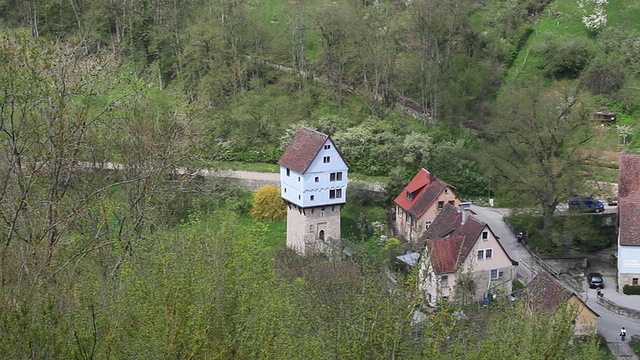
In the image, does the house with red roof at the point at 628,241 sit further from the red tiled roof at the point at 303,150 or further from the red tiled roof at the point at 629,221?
the red tiled roof at the point at 303,150

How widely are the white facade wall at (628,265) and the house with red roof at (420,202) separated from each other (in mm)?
8199

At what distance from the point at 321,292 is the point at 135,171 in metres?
7.39

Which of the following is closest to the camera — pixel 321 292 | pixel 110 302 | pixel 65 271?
pixel 110 302

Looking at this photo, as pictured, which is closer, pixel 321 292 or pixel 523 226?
pixel 321 292

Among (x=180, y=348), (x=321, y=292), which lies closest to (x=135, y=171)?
(x=321, y=292)

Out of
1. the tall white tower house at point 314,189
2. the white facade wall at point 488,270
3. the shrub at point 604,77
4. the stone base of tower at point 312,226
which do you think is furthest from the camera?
the shrub at point 604,77

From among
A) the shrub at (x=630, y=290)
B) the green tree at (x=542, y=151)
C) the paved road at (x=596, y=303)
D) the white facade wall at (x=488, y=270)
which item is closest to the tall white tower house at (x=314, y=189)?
the white facade wall at (x=488, y=270)

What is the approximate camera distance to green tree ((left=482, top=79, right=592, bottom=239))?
37.4m

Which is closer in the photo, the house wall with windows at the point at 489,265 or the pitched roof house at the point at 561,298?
the pitched roof house at the point at 561,298

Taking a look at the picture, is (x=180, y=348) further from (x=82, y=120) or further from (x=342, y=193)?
(x=342, y=193)

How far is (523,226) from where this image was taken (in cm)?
3909

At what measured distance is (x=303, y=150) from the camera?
39156 mm

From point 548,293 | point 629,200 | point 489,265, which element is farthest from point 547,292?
point 629,200

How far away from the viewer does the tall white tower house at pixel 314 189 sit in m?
38.3
